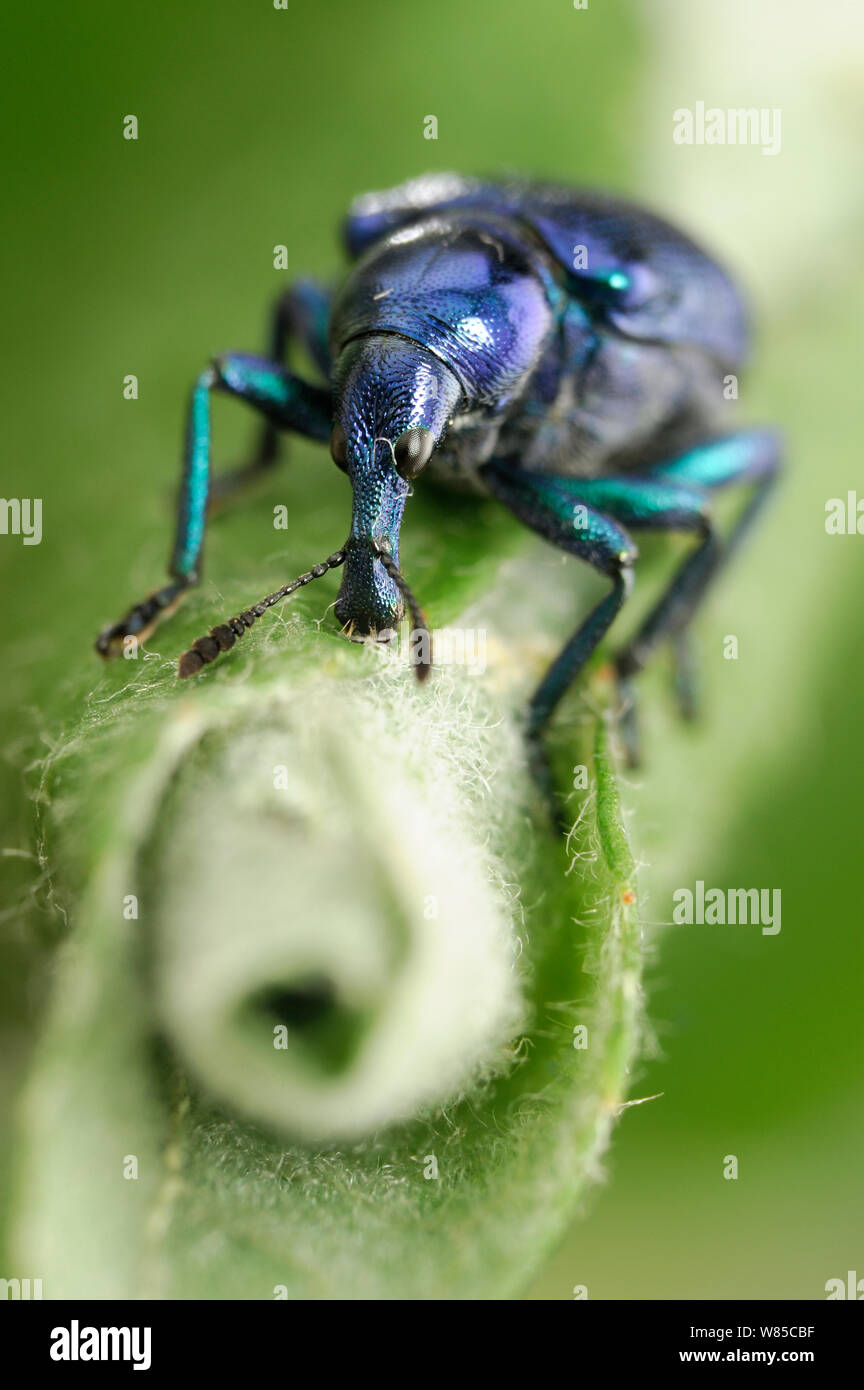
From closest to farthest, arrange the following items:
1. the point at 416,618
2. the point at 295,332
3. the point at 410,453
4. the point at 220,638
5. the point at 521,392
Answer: the point at 220,638, the point at 416,618, the point at 410,453, the point at 521,392, the point at 295,332

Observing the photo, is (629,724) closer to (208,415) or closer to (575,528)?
(575,528)

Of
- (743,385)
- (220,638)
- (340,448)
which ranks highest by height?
(743,385)

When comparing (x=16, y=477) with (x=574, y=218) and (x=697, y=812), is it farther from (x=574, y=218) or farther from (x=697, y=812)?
(x=697, y=812)

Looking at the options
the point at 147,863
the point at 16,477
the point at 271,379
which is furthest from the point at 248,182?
the point at 147,863

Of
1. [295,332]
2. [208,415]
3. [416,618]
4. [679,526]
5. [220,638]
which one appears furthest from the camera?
[295,332]

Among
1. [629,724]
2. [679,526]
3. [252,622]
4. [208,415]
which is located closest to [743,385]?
[679,526]

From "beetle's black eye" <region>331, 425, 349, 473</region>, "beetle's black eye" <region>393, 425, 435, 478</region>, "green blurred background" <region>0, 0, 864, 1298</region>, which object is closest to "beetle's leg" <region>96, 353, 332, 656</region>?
"green blurred background" <region>0, 0, 864, 1298</region>
